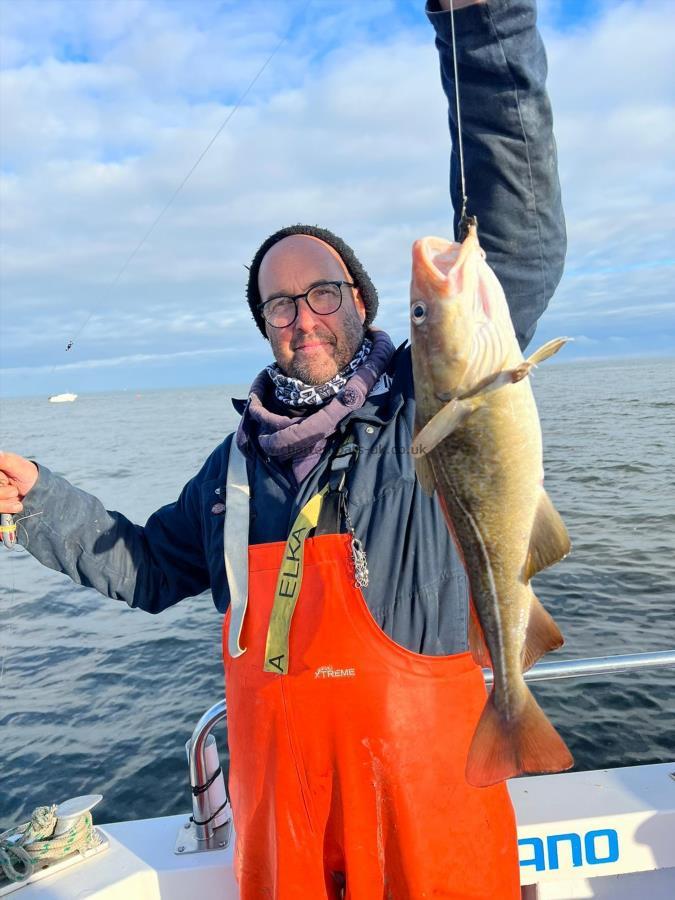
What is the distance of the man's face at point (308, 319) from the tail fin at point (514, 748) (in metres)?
1.59

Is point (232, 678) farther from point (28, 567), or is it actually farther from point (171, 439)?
point (171, 439)

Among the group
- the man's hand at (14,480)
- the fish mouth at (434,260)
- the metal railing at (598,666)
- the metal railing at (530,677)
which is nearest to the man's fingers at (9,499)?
the man's hand at (14,480)

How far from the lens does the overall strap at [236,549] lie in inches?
102

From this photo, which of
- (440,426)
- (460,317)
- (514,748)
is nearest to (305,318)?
(460,317)

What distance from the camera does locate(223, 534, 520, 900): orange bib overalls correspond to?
2.32 metres

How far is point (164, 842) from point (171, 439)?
121 feet

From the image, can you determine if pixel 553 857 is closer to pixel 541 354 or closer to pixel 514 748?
pixel 514 748

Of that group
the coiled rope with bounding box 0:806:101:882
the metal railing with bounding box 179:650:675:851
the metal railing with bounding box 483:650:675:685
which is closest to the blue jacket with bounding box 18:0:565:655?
the metal railing with bounding box 179:650:675:851

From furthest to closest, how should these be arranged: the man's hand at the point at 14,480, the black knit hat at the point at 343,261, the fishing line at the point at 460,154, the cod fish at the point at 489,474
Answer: the black knit hat at the point at 343,261, the man's hand at the point at 14,480, the fishing line at the point at 460,154, the cod fish at the point at 489,474

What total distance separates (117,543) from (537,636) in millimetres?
1937

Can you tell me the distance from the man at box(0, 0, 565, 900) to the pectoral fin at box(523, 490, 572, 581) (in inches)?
15.0

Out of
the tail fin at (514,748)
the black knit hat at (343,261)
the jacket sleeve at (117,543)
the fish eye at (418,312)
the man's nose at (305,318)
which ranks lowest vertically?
the tail fin at (514,748)

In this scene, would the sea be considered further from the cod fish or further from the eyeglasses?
the cod fish

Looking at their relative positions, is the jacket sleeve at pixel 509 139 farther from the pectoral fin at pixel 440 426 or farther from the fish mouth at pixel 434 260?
the pectoral fin at pixel 440 426
